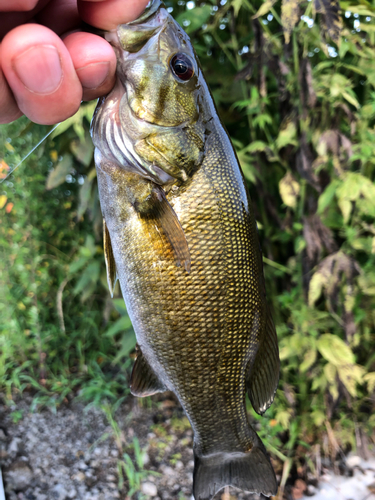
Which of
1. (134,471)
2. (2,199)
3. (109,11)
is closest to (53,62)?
(109,11)

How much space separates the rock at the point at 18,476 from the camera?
1.85 m

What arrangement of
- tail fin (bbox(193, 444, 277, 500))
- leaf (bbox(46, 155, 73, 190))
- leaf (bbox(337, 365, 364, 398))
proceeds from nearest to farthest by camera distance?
tail fin (bbox(193, 444, 277, 500)) < leaf (bbox(337, 365, 364, 398)) < leaf (bbox(46, 155, 73, 190))

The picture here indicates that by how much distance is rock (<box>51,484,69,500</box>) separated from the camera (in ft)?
5.98

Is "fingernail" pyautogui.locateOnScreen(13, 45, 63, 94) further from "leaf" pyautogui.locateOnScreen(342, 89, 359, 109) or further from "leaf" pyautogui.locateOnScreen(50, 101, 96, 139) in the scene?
"leaf" pyautogui.locateOnScreen(342, 89, 359, 109)

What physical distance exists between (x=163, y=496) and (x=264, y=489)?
1116 millimetres

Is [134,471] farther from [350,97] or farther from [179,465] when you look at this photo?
[350,97]

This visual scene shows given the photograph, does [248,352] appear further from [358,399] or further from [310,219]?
[358,399]

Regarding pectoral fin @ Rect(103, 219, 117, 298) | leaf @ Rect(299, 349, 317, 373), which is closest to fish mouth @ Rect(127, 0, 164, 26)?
pectoral fin @ Rect(103, 219, 117, 298)

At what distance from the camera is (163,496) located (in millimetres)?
1850

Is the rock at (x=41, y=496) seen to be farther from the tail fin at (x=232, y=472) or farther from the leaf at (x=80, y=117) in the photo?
the leaf at (x=80, y=117)

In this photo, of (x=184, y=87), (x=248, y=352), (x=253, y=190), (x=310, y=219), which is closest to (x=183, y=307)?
(x=248, y=352)

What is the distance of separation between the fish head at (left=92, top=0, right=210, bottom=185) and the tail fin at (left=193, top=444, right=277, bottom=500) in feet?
2.48

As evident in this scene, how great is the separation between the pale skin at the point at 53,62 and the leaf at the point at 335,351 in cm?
134

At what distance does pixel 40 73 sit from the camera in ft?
1.97
